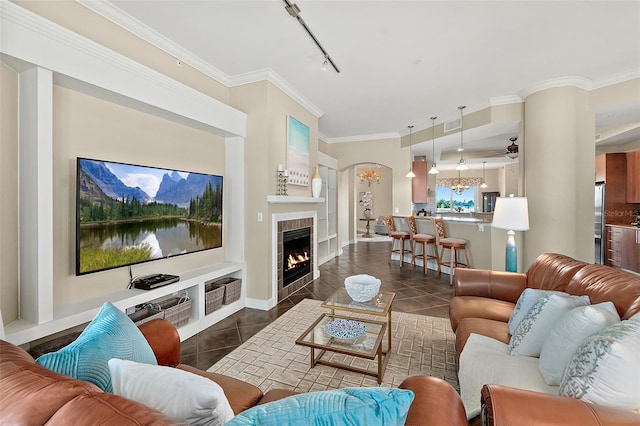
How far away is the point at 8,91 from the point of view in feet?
6.28

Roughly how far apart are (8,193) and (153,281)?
3.88ft

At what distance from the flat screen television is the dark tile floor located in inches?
37.1

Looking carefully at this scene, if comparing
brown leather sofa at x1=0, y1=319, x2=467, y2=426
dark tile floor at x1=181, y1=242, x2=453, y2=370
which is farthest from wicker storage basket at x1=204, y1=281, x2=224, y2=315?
brown leather sofa at x1=0, y1=319, x2=467, y2=426

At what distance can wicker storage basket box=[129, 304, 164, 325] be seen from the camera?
248 centimetres

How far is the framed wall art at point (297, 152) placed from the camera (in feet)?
13.7

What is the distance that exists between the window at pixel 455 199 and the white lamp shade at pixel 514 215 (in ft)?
34.4

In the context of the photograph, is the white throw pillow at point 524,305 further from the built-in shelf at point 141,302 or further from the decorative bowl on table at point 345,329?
the built-in shelf at point 141,302

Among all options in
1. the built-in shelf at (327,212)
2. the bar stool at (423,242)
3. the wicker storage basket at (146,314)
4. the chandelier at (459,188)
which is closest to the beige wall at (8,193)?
the wicker storage basket at (146,314)

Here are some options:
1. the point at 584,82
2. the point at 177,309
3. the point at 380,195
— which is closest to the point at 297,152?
the point at 177,309

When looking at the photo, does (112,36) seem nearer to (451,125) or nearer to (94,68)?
(94,68)

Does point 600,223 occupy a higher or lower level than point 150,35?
lower

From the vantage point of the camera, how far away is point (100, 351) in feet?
3.44

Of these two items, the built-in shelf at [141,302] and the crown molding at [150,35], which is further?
the crown molding at [150,35]

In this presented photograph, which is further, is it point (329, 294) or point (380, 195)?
point (380, 195)
